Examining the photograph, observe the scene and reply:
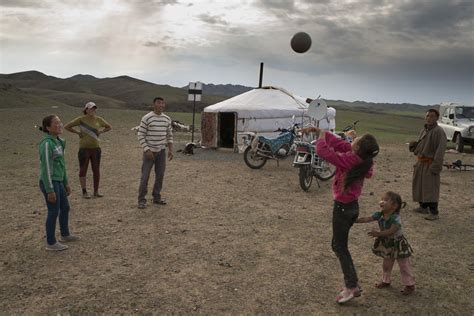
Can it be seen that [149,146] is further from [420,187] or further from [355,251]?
[420,187]

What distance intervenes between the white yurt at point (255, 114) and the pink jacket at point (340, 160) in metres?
10.9

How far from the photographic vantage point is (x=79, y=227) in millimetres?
5793

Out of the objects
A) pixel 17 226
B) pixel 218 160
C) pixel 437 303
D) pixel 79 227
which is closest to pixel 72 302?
pixel 79 227

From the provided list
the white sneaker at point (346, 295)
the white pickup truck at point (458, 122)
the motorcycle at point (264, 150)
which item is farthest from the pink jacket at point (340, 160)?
the white pickup truck at point (458, 122)

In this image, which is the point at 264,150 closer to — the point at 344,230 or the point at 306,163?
the point at 306,163

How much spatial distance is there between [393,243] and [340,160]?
1.13 meters

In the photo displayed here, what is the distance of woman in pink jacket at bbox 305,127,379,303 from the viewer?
11.6 ft

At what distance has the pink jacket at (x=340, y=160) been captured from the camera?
3531mm

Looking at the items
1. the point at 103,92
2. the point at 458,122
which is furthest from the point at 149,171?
the point at 103,92

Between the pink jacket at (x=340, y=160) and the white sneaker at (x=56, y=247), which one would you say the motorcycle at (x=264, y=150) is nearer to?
the white sneaker at (x=56, y=247)

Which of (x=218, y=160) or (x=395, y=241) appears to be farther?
(x=218, y=160)

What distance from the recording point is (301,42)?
12.7 m

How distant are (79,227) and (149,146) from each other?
1692 mm

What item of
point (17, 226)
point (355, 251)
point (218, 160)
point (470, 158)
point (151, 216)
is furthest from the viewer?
point (470, 158)
